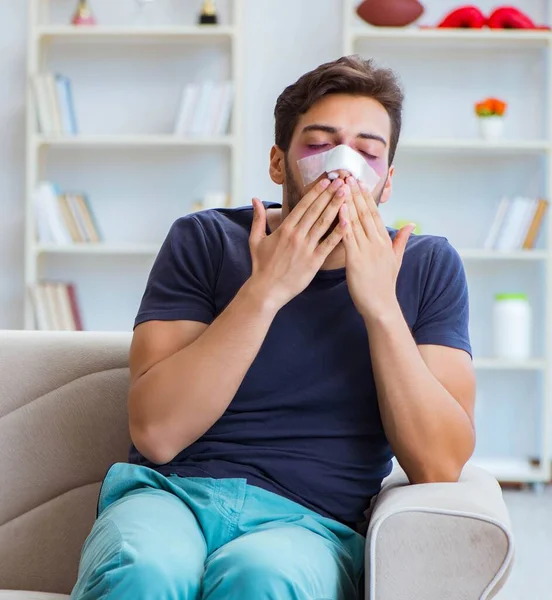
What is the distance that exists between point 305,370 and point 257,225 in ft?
0.81

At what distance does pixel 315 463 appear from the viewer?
1.47 metres

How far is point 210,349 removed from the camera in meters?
1.42

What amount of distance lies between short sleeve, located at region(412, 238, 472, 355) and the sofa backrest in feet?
1.81

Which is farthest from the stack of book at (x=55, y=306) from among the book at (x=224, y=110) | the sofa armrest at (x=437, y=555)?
the sofa armrest at (x=437, y=555)

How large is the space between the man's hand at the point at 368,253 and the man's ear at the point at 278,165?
173 mm

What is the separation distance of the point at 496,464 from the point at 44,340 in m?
2.76

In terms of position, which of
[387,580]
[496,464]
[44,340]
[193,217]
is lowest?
[496,464]

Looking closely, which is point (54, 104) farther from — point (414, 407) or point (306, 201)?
point (414, 407)

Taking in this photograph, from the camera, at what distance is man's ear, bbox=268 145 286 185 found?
1690mm

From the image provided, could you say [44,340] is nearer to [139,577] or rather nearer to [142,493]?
[142,493]

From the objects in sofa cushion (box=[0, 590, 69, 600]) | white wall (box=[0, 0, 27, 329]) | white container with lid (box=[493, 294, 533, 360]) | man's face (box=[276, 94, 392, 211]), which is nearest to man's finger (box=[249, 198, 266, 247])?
man's face (box=[276, 94, 392, 211])

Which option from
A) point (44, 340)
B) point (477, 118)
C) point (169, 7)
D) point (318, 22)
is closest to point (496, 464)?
point (477, 118)

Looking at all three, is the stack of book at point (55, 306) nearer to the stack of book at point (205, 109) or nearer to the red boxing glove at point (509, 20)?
the stack of book at point (205, 109)

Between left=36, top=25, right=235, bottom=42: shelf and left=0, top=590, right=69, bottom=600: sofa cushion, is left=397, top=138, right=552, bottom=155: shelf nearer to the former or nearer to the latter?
left=36, top=25, right=235, bottom=42: shelf
